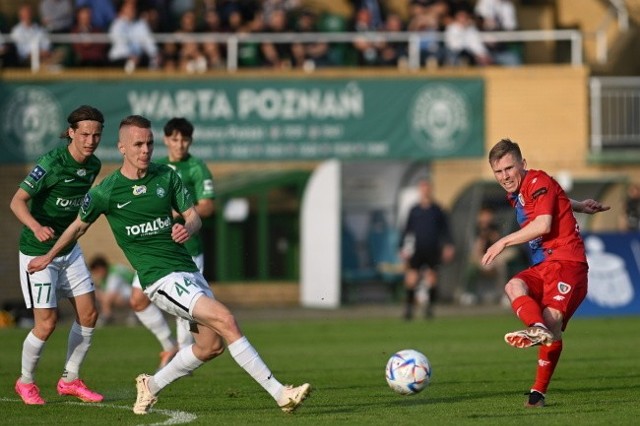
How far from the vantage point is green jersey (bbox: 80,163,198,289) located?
33.4 ft

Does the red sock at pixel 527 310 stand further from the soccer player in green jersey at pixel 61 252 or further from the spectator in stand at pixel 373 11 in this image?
the spectator in stand at pixel 373 11

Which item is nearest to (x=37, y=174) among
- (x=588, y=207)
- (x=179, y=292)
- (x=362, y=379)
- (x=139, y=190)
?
(x=139, y=190)

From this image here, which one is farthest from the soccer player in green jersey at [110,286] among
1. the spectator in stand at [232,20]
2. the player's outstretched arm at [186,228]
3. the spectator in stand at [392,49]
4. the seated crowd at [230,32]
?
the player's outstretched arm at [186,228]

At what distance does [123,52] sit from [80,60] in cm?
89

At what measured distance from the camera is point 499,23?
29.4 metres

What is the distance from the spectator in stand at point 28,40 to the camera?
88.9ft

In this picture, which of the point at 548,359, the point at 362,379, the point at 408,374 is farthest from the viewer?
the point at 362,379

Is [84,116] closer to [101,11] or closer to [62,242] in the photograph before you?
[62,242]

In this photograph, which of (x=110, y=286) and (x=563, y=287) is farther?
(x=110, y=286)

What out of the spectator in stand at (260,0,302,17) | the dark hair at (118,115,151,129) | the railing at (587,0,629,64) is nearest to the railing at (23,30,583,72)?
the spectator in stand at (260,0,302,17)

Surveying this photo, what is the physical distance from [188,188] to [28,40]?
14915mm

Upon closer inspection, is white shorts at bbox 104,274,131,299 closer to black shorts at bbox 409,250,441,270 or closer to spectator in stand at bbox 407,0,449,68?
black shorts at bbox 409,250,441,270

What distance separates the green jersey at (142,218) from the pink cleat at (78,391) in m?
1.84

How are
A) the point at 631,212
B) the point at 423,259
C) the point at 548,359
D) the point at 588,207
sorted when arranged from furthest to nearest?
the point at 631,212 → the point at 423,259 → the point at 588,207 → the point at 548,359
